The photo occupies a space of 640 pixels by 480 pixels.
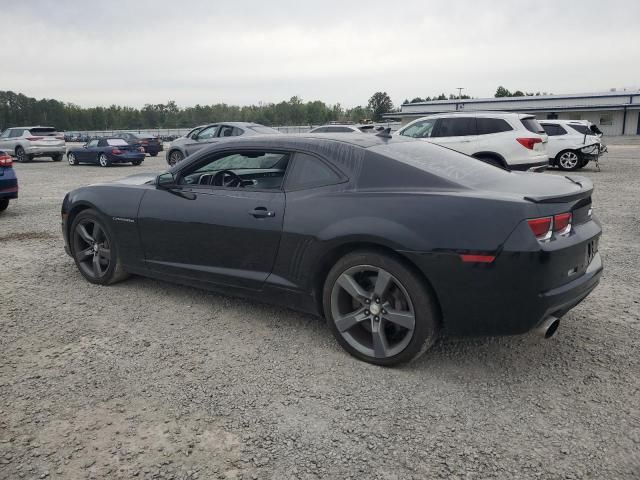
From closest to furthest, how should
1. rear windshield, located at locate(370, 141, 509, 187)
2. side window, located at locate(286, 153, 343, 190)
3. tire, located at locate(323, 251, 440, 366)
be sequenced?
1. tire, located at locate(323, 251, 440, 366)
2. rear windshield, located at locate(370, 141, 509, 187)
3. side window, located at locate(286, 153, 343, 190)

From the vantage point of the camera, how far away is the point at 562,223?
2.99 m

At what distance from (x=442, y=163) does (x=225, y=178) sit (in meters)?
1.76

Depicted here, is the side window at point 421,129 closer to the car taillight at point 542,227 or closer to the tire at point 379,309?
the tire at point 379,309

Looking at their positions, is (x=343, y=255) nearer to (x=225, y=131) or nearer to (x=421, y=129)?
(x=421, y=129)

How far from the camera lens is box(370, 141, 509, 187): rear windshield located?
→ 3.32m

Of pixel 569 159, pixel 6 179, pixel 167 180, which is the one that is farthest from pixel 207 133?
pixel 167 180

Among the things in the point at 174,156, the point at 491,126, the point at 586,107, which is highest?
the point at 586,107

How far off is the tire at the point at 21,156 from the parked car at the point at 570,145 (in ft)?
69.4

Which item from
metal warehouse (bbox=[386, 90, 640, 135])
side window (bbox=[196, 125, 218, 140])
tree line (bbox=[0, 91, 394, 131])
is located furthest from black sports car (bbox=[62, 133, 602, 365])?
tree line (bbox=[0, 91, 394, 131])

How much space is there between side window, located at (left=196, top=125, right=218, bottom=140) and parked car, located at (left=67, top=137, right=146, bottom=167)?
181 inches

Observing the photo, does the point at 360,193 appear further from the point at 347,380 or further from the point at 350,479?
the point at 350,479

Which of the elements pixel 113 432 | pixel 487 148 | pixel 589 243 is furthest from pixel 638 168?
pixel 113 432

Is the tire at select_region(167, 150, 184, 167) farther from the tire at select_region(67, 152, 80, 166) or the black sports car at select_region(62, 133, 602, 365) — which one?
the black sports car at select_region(62, 133, 602, 365)

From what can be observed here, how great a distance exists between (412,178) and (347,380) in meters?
1.34
